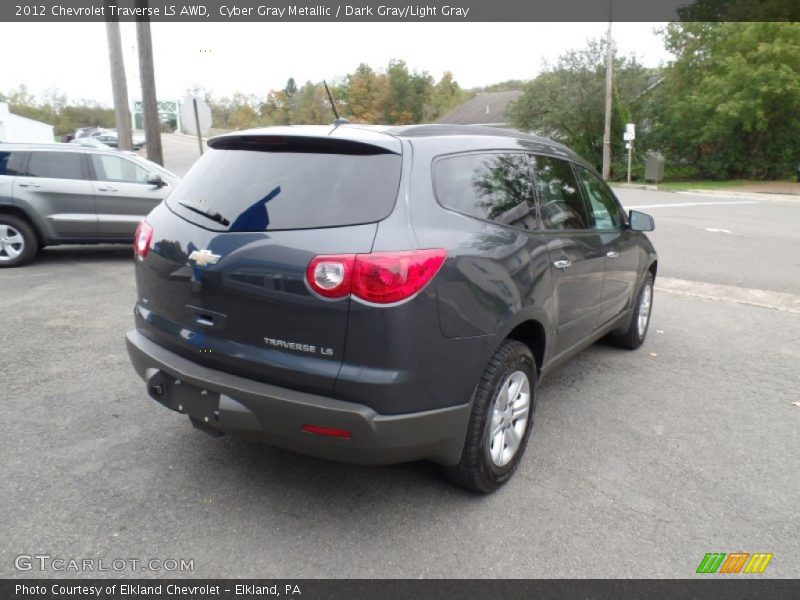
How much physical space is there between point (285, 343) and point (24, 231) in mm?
7396

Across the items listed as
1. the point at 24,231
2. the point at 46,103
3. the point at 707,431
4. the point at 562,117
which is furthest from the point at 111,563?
the point at 46,103

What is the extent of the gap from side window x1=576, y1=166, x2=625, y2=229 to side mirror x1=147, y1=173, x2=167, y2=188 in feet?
22.2

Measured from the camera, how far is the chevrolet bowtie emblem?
2811 millimetres

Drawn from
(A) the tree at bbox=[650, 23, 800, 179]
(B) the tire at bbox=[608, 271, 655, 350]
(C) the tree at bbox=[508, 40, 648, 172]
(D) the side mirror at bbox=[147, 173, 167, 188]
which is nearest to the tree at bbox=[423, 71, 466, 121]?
(C) the tree at bbox=[508, 40, 648, 172]

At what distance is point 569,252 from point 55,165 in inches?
304

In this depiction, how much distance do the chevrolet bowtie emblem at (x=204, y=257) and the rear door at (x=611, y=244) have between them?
265 cm

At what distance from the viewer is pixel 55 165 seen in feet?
28.7

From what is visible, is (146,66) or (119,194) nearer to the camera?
(119,194)

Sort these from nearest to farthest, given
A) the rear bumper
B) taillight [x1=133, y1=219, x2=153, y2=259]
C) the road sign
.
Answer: the rear bumper
taillight [x1=133, y1=219, x2=153, y2=259]
the road sign

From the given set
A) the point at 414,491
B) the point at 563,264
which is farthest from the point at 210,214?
the point at 563,264

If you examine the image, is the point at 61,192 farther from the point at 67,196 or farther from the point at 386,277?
the point at 386,277
